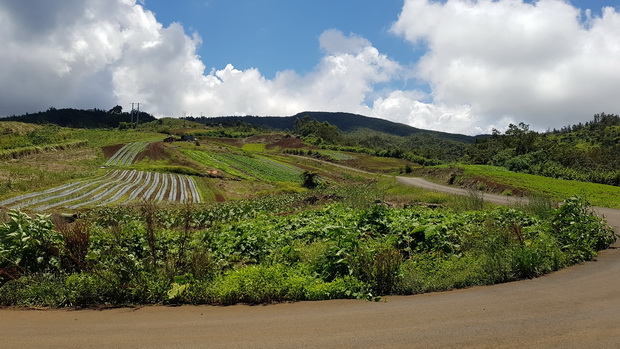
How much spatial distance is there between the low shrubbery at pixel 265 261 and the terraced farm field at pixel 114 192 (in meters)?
15.3

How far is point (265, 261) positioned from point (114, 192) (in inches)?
1317

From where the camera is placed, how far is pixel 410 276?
805 centimetres

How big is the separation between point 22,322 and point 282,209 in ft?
63.2

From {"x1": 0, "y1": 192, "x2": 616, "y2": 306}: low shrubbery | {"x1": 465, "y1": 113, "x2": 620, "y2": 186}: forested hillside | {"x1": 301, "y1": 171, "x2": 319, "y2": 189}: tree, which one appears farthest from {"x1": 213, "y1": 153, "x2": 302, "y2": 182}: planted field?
{"x1": 0, "y1": 192, "x2": 616, "y2": 306}: low shrubbery

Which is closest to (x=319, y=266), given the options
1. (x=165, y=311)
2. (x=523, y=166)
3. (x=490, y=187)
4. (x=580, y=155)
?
(x=165, y=311)

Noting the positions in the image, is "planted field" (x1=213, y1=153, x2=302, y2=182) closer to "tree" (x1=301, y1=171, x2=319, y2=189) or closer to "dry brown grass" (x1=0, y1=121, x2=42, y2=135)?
"tree" (x1=301, y1=171, x2=319, y2=189)

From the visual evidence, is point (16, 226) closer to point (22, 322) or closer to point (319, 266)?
point (22, 322)

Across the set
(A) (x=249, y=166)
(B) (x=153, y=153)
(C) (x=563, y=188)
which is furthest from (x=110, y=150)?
(C) (x=563, y=188)

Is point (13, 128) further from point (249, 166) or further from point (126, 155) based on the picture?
point (249, 166)

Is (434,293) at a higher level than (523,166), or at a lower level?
lower

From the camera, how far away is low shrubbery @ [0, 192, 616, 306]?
24.6 ft

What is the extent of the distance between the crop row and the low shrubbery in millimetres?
58373

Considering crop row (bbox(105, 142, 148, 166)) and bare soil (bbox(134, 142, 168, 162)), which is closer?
crop row (bbox(105, 142, 148, 166))

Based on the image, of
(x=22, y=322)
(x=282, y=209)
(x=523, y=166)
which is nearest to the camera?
(x=22, y=322)
